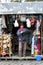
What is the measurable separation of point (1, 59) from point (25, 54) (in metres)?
1.14

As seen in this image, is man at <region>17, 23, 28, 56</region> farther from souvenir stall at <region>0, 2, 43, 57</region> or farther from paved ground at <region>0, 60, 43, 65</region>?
paved ground at <region>0, 60, 43, 65</region>

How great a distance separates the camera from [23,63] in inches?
484

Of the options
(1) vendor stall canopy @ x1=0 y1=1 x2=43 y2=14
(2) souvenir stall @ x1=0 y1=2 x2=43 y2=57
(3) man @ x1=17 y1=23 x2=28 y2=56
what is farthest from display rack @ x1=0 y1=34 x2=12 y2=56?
(1) vendor stall canopy @ x1=0 y1=1 x2=43 y2=14

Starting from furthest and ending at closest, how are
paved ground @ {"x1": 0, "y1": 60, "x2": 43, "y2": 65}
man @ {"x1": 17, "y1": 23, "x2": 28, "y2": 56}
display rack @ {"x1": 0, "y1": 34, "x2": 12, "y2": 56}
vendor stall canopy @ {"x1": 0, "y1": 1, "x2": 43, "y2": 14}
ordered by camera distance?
display rack @ {"x1": 0, "y1": 34, "x2": 12, "y2": 56} < man @ {"x1": 17, "y1": 23, "x2": 28, "y2": 56} < vendor stall canopy @ {"x1": 0, "y1": 1, "x2": 43, "y2": 14} < paved ground @ {"x1": 0, "y1": 60, "x2": 43, "y2": 65}

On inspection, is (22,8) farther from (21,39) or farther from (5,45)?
(5,45)

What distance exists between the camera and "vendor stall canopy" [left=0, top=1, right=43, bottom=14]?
1273 cm

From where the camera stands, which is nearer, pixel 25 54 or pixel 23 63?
pixel 23 63

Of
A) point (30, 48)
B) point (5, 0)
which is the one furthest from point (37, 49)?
point (5, 0)

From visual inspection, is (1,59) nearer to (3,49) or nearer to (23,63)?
(3,49)

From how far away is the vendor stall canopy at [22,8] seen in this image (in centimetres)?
1273

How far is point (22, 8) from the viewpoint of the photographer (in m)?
12.8

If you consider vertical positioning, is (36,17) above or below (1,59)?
above

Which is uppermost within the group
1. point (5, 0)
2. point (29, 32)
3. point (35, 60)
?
point (5, 0)

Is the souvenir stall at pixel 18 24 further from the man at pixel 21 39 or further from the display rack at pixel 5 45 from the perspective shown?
the man at pixel 21 39
